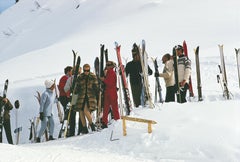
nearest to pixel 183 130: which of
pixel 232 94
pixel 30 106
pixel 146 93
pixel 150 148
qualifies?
pixel 150 148

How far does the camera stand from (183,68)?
28.5ft

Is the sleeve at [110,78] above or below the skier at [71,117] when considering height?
above

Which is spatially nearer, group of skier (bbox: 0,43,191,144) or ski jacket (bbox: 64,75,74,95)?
group of skier (bbox: 0,43,191,144)

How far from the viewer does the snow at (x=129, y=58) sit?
5594 mm

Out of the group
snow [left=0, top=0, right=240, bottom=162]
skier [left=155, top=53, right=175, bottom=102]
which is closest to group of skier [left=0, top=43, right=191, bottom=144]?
skier [left=155, top=53, right=175, bottom=102]

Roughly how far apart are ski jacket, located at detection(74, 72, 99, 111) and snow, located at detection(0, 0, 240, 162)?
82cm

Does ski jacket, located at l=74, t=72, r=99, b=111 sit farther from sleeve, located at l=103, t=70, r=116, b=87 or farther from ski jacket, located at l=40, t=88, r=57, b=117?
ski jacket, located at l=40, t=88, r=57, b=117

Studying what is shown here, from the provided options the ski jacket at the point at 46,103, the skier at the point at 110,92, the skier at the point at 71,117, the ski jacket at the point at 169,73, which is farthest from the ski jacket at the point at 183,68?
the ski jacket at the point at 46,103

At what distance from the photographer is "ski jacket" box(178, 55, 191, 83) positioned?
28.3 feet

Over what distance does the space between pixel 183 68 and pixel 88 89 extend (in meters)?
2.08

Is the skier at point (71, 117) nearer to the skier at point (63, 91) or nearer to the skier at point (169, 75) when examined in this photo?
the skier at point (63, 91)

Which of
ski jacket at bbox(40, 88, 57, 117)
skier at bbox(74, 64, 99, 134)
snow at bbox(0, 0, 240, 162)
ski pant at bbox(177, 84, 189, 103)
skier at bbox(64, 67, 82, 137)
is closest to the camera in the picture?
snow at bbox(0, 0, 240, 162)

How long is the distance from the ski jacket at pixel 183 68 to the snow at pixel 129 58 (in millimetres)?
774

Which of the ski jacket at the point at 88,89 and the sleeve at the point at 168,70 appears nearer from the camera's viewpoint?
the ski jacket at the point at 88,89
